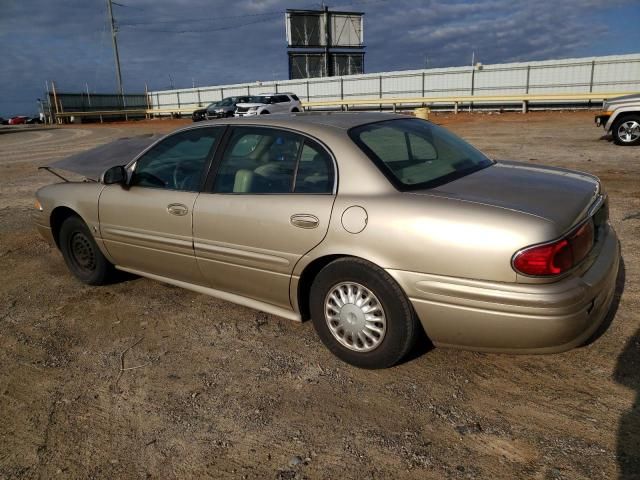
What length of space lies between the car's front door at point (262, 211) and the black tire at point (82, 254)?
1409mm

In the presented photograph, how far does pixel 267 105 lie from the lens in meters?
28.9

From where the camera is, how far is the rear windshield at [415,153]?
307cm

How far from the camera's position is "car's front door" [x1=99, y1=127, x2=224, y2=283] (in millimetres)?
3768

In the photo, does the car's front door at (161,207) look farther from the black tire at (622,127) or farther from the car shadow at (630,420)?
the black tire at (622,127)

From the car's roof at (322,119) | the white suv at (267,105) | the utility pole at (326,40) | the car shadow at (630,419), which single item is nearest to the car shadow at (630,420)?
the car shadow at (630,419)

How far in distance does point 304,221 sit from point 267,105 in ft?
88.8

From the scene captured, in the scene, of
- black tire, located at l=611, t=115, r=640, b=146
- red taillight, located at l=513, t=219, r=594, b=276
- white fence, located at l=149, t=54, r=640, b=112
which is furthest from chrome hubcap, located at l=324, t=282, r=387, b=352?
white fence, located at l=149, t=54, r=640, b=112

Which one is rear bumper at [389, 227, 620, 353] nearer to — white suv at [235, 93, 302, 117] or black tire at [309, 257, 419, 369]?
black tire at [309, 257, 419, 369]

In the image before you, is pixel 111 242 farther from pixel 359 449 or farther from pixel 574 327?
pixel 574 327

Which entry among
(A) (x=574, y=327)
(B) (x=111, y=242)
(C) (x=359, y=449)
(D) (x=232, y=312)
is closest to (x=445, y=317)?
(A) (x=574, y=327)

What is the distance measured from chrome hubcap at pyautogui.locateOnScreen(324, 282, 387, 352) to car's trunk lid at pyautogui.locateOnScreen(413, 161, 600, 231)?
2.31ft

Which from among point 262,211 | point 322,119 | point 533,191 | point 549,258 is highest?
point 322,119

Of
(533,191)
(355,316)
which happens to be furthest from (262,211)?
(533,191)

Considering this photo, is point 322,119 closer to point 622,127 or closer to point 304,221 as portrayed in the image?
point 304,221
